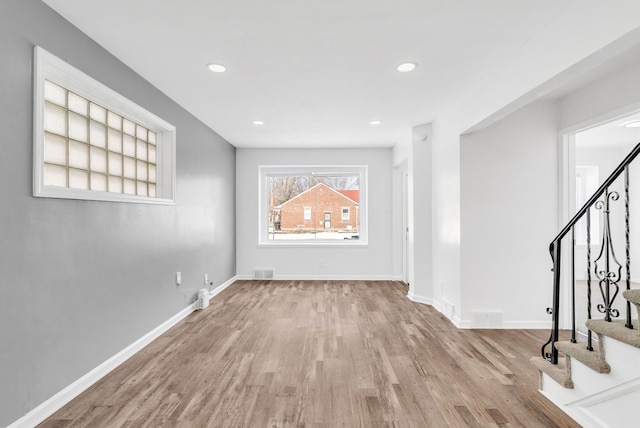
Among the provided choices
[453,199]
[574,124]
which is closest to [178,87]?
[453,199]

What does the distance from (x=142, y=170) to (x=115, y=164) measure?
18.1 inches

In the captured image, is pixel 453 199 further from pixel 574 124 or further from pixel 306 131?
pixel 306 131

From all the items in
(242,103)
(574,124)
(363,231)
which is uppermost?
(242,103)

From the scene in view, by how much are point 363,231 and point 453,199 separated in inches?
107

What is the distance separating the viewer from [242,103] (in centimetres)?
369

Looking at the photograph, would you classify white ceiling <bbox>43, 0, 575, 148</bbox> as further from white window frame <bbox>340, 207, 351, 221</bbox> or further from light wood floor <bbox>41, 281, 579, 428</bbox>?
white window frame <bbox>340, 207, 351, 221</bbox>

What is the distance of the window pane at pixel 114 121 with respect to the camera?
9.21 ft

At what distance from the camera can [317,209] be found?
6418 millimetres

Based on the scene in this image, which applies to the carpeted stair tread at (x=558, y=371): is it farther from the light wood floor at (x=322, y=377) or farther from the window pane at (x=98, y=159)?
the window pane at (x=98, y=159)

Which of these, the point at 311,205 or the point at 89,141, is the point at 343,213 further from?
the point at 89,141

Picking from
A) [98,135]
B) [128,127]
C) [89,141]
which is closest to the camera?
[89,141]

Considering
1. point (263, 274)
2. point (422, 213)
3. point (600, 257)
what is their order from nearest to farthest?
point (600, 257) < point (422, 213) < point (263, 274)

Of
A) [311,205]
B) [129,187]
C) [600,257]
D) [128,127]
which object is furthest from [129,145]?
[600,257]

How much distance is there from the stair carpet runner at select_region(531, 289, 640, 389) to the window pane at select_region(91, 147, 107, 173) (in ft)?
11.6
